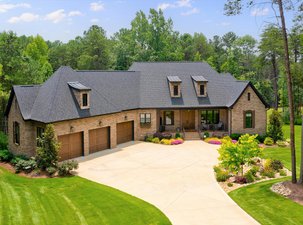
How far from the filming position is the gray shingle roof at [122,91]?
90.0 feet

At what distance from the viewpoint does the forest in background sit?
4344 cm

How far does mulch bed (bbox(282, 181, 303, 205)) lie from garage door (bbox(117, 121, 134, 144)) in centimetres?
1833

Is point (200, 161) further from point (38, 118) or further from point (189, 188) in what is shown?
point (38, 118)

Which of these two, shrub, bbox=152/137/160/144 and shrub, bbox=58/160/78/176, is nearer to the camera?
shrub, bbox=58/160/78/176

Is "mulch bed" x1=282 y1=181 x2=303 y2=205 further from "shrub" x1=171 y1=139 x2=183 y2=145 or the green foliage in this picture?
"shrub" x1=171 y1=139 x2=183 y2=145

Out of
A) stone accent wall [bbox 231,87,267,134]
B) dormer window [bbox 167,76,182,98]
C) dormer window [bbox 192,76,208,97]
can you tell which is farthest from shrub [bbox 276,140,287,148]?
dormer window [bbox 167,76,182,98]

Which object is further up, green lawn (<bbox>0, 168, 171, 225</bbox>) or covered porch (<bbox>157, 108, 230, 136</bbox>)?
covered porch (<bbox>157, 108, 230, 136</bbox>)

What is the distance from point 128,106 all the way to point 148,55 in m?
32.7

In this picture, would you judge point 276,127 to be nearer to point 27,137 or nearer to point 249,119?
point 249,119

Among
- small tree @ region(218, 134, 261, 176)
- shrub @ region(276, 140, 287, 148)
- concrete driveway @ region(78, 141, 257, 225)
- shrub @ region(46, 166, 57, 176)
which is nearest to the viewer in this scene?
concrete driveway @ region(78, 141, 257, 225)

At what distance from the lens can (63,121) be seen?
26281 millimetres

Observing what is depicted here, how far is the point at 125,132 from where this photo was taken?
114 ft

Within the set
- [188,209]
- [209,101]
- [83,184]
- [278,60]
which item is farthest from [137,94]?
[278,60]

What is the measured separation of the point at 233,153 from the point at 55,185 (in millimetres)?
11860
